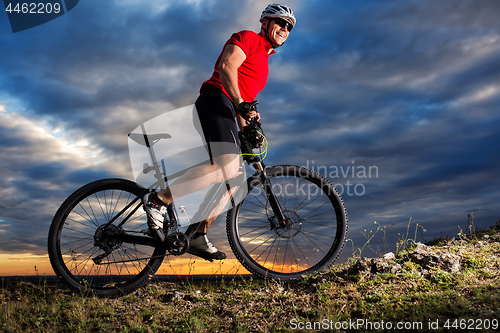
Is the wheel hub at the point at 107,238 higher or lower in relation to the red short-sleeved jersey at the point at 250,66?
lower

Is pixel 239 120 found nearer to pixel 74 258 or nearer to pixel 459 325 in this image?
pixel 74 258

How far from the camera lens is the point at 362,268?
166 inches

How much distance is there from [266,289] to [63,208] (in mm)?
2876

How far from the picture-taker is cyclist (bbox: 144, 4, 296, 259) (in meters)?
4.05

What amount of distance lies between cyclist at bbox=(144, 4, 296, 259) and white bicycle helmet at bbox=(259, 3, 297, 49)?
13 mm

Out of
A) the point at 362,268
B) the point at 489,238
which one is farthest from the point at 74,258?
the point at 489,238

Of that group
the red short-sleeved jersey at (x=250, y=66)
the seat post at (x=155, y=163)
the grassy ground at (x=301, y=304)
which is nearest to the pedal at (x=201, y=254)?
the grassy ground at (x=301, y=304)

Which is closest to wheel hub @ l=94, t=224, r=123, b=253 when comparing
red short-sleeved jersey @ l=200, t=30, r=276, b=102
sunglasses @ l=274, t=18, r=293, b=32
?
red short-sleeved jersey @ l=200, t=30, r=276, b=102

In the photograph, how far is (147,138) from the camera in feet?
14.4

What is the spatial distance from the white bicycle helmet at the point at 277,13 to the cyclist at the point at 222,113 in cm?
1

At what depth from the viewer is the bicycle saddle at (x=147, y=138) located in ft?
14.4

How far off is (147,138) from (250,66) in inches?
63.3

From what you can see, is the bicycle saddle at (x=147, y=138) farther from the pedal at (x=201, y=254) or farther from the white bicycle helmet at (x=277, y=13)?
the white bicycle helmet at (x=277, y=13)

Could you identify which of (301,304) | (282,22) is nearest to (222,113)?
(282,22)
